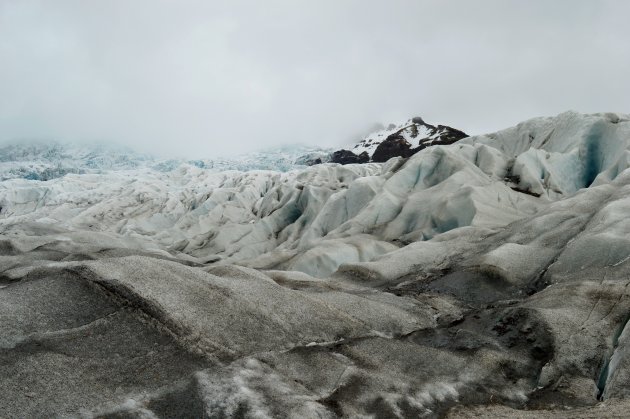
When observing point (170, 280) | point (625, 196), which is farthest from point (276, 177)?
point (170, 280)

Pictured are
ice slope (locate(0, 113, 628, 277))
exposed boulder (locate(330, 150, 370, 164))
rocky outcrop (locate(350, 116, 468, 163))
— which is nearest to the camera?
ice slope (locate(0, 113, 628, 277))

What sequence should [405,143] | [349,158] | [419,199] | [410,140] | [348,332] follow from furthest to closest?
[349,158] → [410,140] → [405,143] → [419,199] → [348,332]

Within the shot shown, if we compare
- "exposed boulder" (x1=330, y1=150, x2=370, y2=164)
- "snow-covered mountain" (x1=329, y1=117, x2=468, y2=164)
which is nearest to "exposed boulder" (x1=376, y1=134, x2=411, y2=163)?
"snow-covered mountain" (x1=329, y1=117, x2=468, y2=164)

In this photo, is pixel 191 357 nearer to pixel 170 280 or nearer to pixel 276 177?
pixel 170 280

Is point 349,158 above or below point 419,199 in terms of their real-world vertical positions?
below

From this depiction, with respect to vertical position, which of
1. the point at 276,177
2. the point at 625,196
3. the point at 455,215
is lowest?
the point at 276,177

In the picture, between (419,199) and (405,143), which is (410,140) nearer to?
(405,143)

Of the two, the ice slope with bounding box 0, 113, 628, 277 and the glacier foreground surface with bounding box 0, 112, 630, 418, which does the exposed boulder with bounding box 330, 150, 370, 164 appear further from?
the glacier foreground surface with bounding box 0, 112, 630, 418

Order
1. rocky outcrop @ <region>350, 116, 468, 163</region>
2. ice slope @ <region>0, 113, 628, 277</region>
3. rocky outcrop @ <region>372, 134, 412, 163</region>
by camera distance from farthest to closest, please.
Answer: rocky outcrop @ <region>372, 134, 412, 163</region> < rocky outcrop @ <region>350, 116, 468, 163</region> < ice slope @ <region>0, 113, 628, 277</region>

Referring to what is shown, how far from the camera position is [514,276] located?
54.2ft

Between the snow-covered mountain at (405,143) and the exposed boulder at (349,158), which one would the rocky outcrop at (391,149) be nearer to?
the snow-covered mountain at (405,143)

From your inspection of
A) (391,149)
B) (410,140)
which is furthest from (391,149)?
(410,140)

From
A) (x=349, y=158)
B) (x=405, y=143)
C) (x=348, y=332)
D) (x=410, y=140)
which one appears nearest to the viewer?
(x=348, y=332)

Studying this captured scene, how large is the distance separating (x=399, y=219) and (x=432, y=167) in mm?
9936
